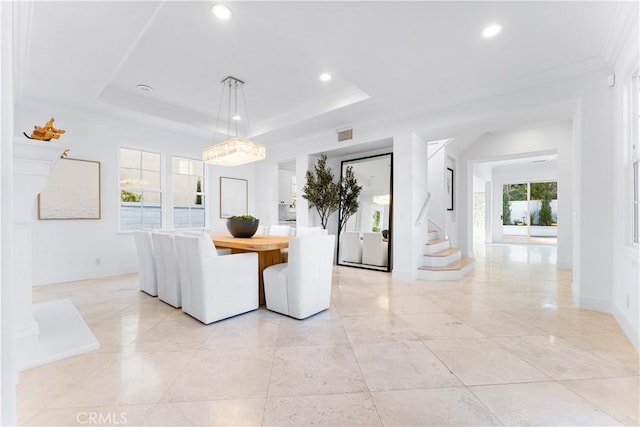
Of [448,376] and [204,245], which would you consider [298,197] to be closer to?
[204,245]

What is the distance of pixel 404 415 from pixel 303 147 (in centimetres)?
514

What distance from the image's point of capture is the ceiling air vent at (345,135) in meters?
5.11

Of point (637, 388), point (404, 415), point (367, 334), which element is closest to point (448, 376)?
point (404, 415)

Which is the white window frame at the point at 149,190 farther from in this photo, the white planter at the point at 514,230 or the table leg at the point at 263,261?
the white planter at the point at 514,230

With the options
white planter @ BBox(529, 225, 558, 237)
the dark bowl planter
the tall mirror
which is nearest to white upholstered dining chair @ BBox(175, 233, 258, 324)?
the dark bowl planter

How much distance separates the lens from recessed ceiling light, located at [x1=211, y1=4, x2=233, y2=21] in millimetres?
2408

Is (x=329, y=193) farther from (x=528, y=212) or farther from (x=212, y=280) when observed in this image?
(x=528, y=212)

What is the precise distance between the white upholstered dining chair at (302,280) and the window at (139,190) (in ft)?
11.7

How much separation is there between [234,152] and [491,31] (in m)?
3.01

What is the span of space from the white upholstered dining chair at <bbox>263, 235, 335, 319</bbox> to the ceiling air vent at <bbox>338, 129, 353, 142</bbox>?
2.62 metres

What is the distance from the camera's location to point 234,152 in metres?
3.73

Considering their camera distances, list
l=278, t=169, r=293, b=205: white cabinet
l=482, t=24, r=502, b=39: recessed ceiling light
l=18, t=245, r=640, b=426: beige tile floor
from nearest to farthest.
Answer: l=18, t=245, r=640, b=426: beige tile floor, l=482, t=24, r=502, b=39: recessed ceiling light, l=278, t=169, r=293, b=205: white cabinet

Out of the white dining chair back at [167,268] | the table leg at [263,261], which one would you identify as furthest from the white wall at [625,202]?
the white dining chair back at [167,268]

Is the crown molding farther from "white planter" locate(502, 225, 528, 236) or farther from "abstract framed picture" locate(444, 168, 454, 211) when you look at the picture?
"white planter" locate(502, 225, 528, 236)
